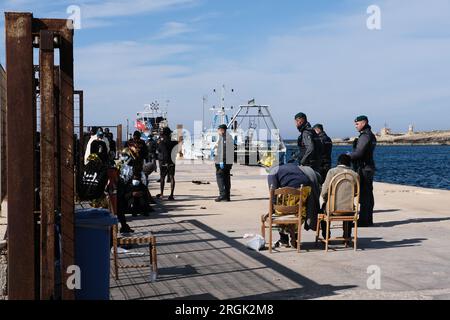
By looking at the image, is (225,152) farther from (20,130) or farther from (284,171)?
(20,130)

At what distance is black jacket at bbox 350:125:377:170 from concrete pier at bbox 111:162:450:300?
1184mm

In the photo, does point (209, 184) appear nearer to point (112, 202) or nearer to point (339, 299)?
point (112, 202)

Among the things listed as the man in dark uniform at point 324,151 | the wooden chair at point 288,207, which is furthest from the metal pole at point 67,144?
the man in dark uniform at point 324,151

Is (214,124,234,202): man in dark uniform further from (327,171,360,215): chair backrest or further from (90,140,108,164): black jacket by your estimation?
(327,171,360,215): chair backrest

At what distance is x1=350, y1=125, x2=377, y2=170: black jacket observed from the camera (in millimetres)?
12609

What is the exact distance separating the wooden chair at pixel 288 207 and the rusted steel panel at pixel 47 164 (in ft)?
15.2

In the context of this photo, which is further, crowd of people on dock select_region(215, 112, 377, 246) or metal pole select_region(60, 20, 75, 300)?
crowd of people on dock select_region(215, 112, 377, 246)

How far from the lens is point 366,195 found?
1259 centimetres

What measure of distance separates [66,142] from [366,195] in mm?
7906

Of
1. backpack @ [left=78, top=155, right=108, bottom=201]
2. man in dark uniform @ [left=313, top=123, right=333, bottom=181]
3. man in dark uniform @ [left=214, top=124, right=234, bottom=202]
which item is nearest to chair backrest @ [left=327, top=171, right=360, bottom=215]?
backpack @ [left=78, top=155, right=108, bottom=201]
